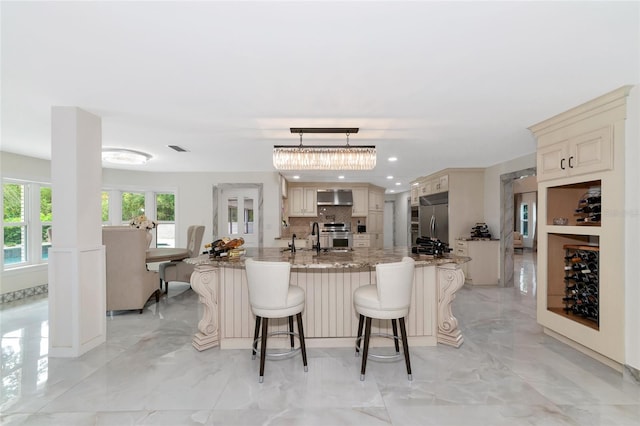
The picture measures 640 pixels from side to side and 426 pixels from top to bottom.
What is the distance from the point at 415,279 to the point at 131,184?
246 inches

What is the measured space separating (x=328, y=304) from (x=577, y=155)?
2.76 meters

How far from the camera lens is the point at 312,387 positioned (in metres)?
2.25

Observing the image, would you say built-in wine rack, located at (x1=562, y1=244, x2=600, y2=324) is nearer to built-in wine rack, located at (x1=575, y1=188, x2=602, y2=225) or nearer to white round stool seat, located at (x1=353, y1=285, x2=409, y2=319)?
built-in wine rack, located at (x1=575, y1=188, x2=602, y2=225)

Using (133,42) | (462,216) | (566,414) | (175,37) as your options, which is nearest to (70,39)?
(133,42)

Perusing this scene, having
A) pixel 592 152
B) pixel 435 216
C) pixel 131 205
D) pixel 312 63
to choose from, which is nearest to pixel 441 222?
pixel 435 216

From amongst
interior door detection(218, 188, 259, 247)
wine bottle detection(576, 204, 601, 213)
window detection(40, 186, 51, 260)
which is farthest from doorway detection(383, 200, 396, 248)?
window detection(40, 186, 51, 260)

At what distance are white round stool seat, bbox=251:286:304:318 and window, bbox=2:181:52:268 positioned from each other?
4.85 meters

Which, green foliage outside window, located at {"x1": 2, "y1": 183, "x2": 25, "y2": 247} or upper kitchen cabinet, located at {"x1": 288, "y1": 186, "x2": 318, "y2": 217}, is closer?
green foliage outside window, located at {"x1": 2, "y1": 183, "x2": 25, "y2": 247}

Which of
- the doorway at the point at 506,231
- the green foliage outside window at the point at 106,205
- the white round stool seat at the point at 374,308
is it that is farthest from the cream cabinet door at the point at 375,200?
the green foliage outside window at the point at 106,205

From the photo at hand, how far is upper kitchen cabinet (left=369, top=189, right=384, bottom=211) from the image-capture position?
27.2ft

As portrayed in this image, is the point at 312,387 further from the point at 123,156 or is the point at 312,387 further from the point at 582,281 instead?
the point at 123,156

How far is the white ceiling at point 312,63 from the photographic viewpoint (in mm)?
1482

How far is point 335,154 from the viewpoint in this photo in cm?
342

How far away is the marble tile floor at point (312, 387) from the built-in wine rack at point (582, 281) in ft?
1.38
